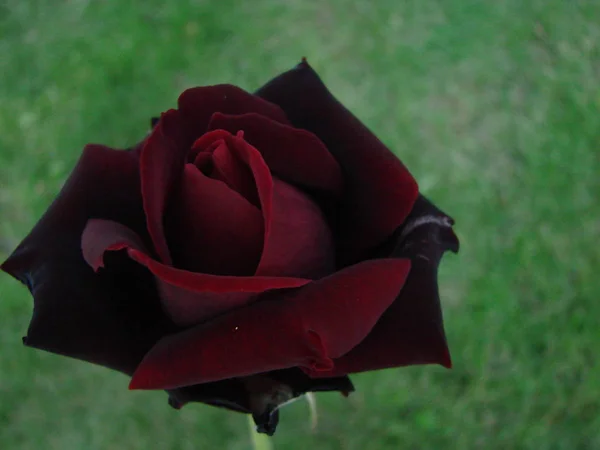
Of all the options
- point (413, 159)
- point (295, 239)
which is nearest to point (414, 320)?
point (295, 239)

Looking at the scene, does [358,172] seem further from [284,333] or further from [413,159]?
[413,159]

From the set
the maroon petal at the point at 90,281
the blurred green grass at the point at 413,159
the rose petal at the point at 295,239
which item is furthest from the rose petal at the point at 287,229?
the blurred green grass at the point at 413,159

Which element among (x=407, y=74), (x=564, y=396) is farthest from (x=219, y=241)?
(x=407, y=74)

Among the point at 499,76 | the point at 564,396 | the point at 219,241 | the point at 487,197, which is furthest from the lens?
the point at 499,76

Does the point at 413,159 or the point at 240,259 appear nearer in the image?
the point at 240,259

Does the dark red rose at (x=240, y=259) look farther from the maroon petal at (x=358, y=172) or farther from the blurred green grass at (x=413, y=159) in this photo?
the blurred green grass at (x=413, y=159)

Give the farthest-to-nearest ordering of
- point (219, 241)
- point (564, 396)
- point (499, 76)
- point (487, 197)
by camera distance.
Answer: point (499, 76), point (487, 197), point (564, 396), point (219, 241)

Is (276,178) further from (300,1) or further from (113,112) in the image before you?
(300,1)
